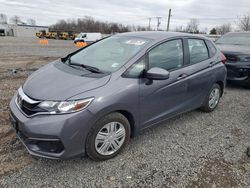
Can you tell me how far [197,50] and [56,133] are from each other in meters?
2.87

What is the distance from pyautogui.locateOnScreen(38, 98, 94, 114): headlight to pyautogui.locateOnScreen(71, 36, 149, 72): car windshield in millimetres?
689

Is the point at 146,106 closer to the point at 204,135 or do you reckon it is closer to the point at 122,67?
the point at 122,67

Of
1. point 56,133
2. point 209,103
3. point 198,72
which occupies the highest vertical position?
point 198,72

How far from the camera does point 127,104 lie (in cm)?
263

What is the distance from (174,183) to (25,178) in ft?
5.46

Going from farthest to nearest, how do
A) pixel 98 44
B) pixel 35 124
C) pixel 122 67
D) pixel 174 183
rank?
pixel 98 44
pixel 122 67
pixel 174 183
pixel 35 124

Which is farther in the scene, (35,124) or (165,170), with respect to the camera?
(165,170)

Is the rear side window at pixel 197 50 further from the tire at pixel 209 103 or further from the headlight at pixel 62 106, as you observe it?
the headlight at pixel 62 106

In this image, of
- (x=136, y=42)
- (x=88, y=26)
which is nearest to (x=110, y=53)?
(x=136, y=42)

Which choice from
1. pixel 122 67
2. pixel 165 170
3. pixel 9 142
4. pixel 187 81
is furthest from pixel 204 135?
pixel 9 142

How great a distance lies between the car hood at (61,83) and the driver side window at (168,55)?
811 mm

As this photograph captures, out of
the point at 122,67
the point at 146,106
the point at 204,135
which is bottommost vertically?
the point at 204,135

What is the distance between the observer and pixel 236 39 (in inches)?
280

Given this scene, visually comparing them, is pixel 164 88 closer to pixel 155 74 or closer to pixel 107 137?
pixel 155 74
